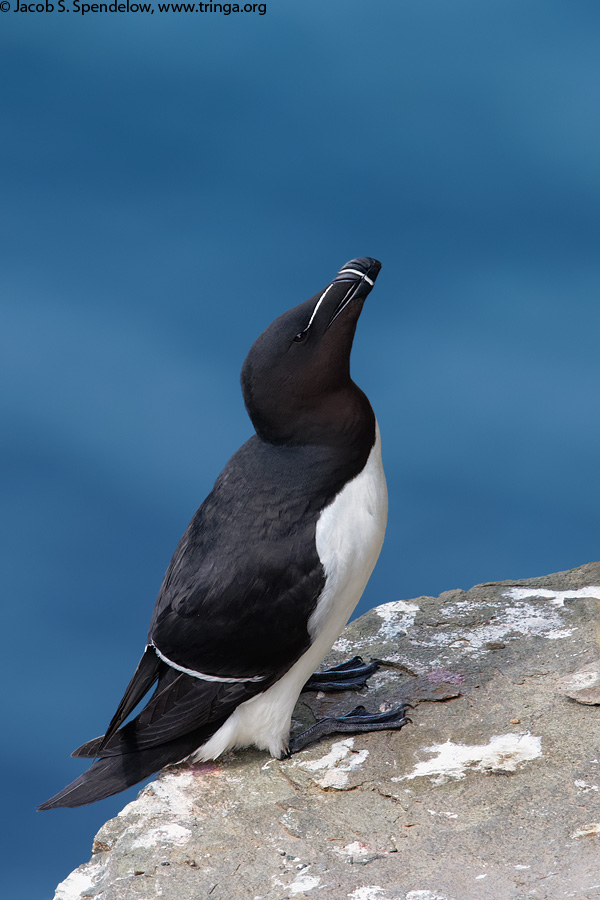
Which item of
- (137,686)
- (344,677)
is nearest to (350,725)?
(344,677)

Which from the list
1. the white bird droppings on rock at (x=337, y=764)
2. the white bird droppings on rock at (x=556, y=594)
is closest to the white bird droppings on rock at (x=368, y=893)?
the white bird droppings on rock at (x=337, y=764)

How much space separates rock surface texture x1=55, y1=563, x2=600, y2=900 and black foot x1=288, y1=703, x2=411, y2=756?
32 millimetres

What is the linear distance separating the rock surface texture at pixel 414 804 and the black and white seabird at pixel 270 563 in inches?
8.1

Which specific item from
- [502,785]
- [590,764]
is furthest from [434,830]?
[590,764]

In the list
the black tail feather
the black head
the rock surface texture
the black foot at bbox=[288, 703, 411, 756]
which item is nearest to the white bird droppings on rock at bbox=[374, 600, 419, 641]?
the rock surface texture

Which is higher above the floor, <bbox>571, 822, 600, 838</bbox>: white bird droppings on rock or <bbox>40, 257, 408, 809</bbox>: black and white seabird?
<bbox>40, 257, 408, 809</bbox>: black and white seabird

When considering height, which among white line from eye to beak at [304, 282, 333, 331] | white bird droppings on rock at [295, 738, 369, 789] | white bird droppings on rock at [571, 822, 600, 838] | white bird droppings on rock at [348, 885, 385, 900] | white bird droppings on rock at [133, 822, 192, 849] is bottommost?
white bird droppings on rock at [348, 885, 385, 900]

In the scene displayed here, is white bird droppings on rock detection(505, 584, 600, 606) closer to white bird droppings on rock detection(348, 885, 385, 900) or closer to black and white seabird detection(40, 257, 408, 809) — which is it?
black and white seabird detection(40, 257, 408, 809)

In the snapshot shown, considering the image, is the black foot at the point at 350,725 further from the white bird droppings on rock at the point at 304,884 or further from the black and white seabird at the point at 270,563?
the white bird droppings on rock at the point at 304,884

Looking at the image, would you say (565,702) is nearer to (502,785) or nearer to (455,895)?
(502,785)

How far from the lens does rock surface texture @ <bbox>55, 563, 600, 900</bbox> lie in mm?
3127

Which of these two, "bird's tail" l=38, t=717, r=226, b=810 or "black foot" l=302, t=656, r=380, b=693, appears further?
"black foot" l=302, t=656, r=380, b=693

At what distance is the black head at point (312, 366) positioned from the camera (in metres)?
3.42

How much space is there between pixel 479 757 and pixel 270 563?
93 centimetres
